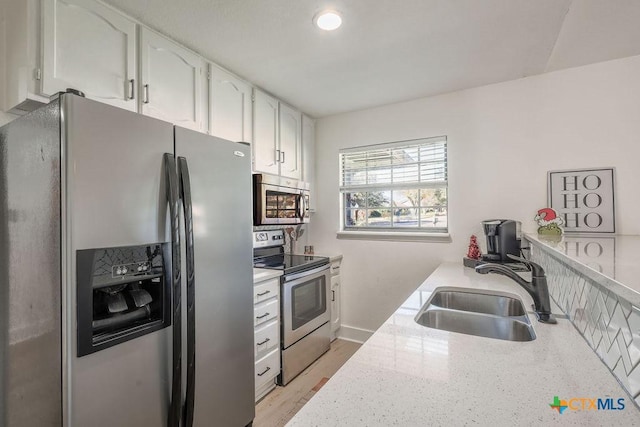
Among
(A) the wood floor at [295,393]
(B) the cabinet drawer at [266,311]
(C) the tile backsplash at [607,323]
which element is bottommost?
(A) the wood floor at [295,393]

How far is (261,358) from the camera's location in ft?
6.44

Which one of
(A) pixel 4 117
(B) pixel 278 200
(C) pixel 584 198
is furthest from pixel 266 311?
(C) pixel 584 198

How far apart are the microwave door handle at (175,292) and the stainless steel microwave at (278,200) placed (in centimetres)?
102

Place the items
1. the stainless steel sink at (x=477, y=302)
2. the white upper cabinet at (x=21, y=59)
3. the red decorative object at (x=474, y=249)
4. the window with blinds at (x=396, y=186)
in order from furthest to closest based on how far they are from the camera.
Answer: the window with blinds at (x=396, y=186)
the red decorative object at (x=474, y=249)
the stainless steel sink at (x=477, y=302)
the white upper cabinet at (x=21, y=59)

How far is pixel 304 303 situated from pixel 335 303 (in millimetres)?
604

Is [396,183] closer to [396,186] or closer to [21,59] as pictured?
[396,186]

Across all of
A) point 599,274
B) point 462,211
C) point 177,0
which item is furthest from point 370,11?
point 462,211

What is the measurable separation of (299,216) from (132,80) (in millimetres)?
1563

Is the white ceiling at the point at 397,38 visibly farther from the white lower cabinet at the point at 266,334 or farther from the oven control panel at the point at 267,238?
the white lower cabinet at the point at 266,334

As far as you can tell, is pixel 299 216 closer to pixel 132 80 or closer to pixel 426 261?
pixel 426 261

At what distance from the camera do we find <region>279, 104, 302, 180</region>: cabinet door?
2.72 metres

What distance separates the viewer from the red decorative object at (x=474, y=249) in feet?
7.80

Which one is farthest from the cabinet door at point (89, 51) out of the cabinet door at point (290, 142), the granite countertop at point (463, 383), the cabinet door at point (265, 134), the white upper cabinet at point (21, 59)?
the granite countertop at point (463, 383)

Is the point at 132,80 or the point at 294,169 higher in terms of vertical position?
the point at 132,80
